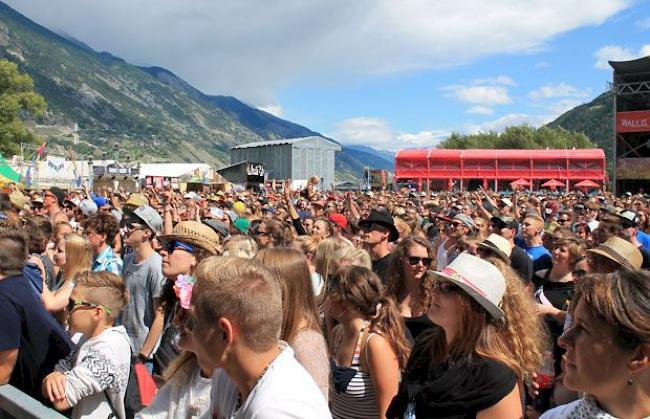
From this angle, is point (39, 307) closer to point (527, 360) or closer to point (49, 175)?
point (527, 360)

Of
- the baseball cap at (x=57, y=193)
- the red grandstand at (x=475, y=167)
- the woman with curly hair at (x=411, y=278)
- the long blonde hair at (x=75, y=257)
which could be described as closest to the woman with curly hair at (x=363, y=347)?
the woman with curly hair at (x=411, y=278)

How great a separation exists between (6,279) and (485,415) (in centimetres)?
282

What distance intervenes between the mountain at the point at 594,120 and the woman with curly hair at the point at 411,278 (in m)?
150

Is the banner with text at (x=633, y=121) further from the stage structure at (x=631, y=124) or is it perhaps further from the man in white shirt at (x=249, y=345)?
the man in white shirt at (x=249, y=345)

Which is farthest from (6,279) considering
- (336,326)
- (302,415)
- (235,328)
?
(302,415)

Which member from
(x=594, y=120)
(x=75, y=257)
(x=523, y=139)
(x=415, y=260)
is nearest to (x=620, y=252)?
(x=415, y=260)

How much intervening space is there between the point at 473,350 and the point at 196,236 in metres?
2.37

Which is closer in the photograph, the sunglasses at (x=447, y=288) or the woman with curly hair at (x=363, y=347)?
the sunglasses at (x=447, y=288)

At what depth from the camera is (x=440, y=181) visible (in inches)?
2400

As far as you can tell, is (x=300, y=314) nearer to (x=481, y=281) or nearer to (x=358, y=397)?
(x=358, y=397)

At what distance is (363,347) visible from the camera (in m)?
3.47

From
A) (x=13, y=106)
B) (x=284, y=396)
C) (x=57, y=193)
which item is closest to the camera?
(x=284, y=396)

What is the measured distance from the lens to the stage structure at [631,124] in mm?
39656

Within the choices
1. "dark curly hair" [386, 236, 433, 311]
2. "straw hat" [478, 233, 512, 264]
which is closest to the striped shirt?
"dark curly hair" [386, 236, 433, 311]
